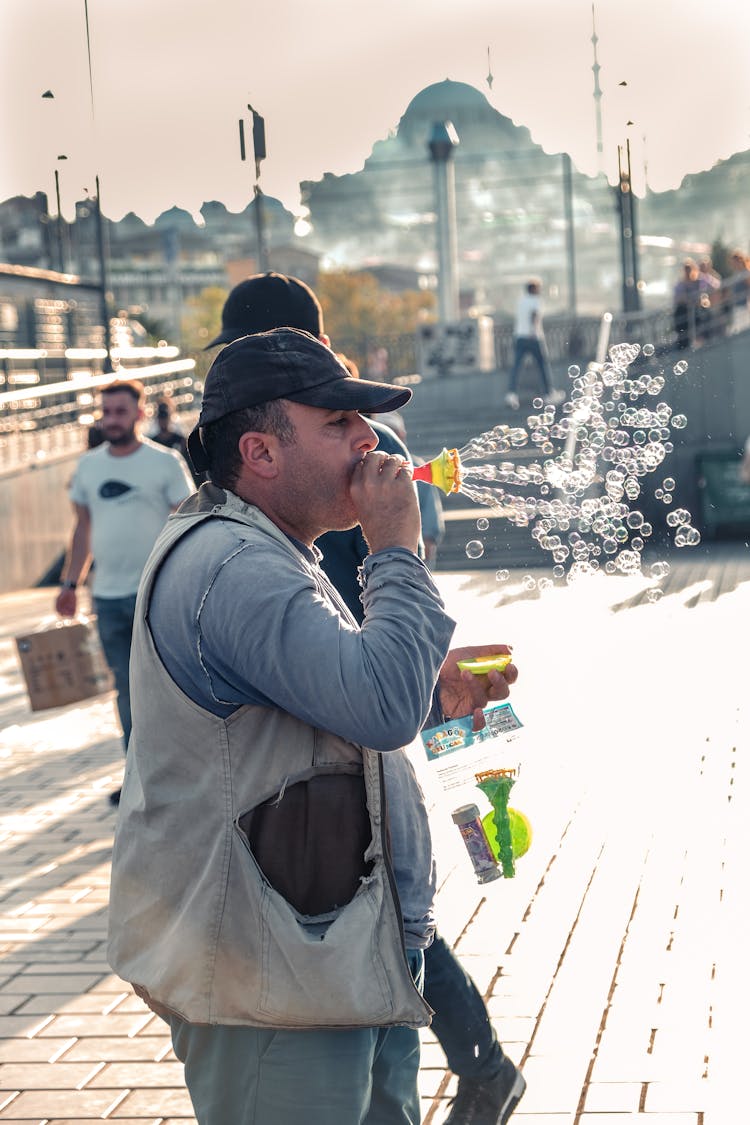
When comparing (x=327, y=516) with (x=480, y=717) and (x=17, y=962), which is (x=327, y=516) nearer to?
(x=480, y=717)

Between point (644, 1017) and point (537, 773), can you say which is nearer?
point (644, 1017)

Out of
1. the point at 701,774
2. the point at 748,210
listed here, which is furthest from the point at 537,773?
the point at 748,210

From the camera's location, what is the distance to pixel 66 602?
27.4 feet

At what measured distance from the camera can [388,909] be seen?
2.36m

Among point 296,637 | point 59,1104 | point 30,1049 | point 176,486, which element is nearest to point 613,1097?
point 59,1104

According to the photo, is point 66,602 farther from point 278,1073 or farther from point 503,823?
point 278,1073

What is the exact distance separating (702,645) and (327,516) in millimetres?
10144

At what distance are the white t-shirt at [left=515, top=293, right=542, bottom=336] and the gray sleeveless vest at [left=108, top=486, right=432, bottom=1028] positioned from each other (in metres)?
21.5

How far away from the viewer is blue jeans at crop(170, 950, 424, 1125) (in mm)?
2326

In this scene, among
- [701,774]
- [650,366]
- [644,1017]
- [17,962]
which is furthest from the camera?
[650,366]

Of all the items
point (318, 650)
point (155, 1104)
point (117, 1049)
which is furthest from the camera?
point (117, 1049)

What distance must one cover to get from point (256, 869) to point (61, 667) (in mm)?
5843

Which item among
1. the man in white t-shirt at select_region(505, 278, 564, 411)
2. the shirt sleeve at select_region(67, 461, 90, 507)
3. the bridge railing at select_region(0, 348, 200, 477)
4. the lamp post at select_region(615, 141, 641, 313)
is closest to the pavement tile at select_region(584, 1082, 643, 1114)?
the shirt sleeve at select_region(67, 461, 90, 507)

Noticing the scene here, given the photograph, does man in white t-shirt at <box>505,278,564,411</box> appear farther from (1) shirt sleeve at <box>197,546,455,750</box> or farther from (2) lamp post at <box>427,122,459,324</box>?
(1) shirt sleeve at <box>197,546,455,750</box>
